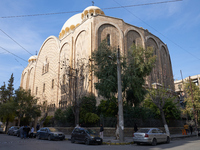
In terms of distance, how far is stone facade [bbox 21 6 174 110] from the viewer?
73.5 ft

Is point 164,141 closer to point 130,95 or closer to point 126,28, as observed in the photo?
point 130,95

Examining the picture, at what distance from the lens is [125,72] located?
14688 millimetres

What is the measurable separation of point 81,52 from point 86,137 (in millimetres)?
16242

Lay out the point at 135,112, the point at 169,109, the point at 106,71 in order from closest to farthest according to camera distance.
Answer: the point at 106,71
the point at 135,112
the point at 169,109

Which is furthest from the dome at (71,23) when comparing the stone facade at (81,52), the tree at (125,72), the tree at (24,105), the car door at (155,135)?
the car door at (155,135)

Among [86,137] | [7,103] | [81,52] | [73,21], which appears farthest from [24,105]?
[73,21]

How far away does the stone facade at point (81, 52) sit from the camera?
2240cm

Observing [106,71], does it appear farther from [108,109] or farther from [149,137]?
[149,137]

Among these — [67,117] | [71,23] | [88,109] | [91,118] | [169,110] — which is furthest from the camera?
[71,23]

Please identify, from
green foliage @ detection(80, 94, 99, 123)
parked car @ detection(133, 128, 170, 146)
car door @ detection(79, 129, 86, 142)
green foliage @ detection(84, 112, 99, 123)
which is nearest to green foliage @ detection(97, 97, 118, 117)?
green foliage @ detection(80, 94, 99, 123)

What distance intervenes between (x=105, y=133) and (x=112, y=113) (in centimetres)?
248

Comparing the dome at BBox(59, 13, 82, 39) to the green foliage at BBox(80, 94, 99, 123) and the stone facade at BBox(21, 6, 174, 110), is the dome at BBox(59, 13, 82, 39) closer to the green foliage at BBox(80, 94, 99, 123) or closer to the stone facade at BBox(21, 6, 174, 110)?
the stone facade at BBox(21, 6, 174, 110)

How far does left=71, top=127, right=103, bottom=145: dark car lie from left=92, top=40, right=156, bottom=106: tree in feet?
12.0

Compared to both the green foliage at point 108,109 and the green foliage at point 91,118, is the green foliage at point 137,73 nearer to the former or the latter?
the green foliage at point 108,109
